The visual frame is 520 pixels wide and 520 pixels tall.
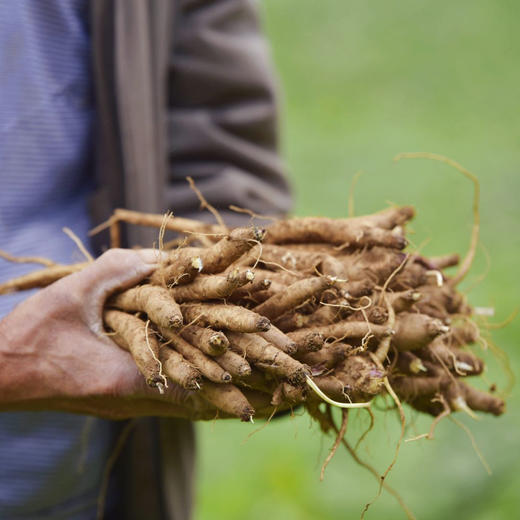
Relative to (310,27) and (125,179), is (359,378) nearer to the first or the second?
(125,179)

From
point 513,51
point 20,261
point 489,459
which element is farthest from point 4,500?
point 513,51

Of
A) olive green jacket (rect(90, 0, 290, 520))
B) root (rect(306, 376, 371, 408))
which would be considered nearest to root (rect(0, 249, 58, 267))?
olive green jacket (rect(90, 0, 290, 520))

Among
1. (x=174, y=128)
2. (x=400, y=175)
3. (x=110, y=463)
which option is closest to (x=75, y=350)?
(x=110, y=463)

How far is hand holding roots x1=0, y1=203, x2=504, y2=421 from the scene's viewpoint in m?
0.88

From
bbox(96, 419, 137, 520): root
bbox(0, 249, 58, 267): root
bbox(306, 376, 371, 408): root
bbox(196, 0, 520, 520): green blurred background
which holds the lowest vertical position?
bbox(196, 0, 520, 520): green blurred background

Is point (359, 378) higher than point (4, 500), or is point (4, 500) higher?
point (359, 378)

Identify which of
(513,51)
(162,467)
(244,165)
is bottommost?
(513,51)

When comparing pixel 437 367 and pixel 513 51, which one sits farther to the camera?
pixel 513 51

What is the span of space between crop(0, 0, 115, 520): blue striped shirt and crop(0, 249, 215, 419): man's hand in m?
0.29

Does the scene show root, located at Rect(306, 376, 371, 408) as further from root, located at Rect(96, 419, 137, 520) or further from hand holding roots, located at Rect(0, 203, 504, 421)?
root, located at Rect(96, 419, 137, 520)

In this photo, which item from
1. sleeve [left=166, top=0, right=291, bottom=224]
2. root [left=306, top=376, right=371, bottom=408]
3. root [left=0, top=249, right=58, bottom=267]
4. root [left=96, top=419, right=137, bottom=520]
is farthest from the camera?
sleeve [left=166, top=0, right=291, bottom=224]

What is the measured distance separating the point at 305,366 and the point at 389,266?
0.23 m

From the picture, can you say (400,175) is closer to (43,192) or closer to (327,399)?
(43,192)

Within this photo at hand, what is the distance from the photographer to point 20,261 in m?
1.20
